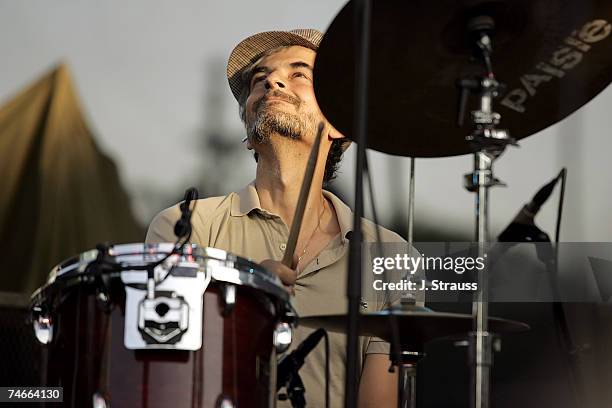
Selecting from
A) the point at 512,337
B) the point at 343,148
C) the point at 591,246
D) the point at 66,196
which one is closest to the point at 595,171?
the point at 591,246

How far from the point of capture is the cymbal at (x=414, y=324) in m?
2.19

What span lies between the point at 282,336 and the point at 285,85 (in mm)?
1243

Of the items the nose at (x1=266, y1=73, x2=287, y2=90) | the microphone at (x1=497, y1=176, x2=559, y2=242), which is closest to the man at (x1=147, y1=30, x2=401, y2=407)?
the nose at (x1=266, y1=73, x2=287, y2=90)

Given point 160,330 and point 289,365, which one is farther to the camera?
point 289,365

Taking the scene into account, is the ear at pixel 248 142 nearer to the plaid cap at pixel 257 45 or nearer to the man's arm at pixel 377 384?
the plaid cap at pixel 257 45

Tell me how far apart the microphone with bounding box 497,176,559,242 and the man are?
1.29 ft

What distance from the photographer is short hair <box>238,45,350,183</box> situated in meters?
3.34

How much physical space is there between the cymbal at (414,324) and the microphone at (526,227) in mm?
426

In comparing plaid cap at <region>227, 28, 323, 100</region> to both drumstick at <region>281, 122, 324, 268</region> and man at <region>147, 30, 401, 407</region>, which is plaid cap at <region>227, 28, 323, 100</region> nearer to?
man at <region>147, 30, 401, 407</region>

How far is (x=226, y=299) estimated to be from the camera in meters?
2.05

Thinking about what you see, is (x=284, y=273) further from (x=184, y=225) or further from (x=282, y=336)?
(x=184, y=225)

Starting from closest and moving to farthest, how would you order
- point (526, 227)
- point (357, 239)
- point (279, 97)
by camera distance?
point (357, 239), point (526, 227), point (279, 97)

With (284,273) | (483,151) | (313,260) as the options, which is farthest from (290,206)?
(483,151)

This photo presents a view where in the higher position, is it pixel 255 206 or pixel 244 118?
pixel 244 118
